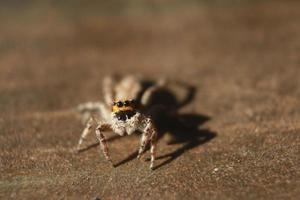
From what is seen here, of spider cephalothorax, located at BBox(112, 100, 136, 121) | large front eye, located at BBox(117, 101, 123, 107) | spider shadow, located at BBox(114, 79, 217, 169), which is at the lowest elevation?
spider shadow, located at BBox(114, 79, 217, 169)

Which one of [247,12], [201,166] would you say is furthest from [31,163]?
[247,12]

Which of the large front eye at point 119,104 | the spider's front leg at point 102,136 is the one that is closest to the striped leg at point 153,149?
the spider's front leg at point 102,136

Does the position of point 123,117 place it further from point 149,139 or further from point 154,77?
point 154,77

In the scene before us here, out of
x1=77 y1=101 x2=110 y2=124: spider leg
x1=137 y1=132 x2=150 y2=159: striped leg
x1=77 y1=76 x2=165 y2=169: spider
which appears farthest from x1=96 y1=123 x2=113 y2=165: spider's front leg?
x1=77 y1=101 x2=110 y2=124: spider leg

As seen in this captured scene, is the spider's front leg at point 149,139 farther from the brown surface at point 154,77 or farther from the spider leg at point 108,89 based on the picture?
the spider leg at point 108,89

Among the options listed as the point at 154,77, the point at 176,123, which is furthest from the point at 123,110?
the point at 154,77

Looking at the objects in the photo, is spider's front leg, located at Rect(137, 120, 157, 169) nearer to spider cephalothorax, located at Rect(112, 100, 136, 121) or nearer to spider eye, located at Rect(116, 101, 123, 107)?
spider cephalothorax, located at Rect(112, 100, 136, 121)
